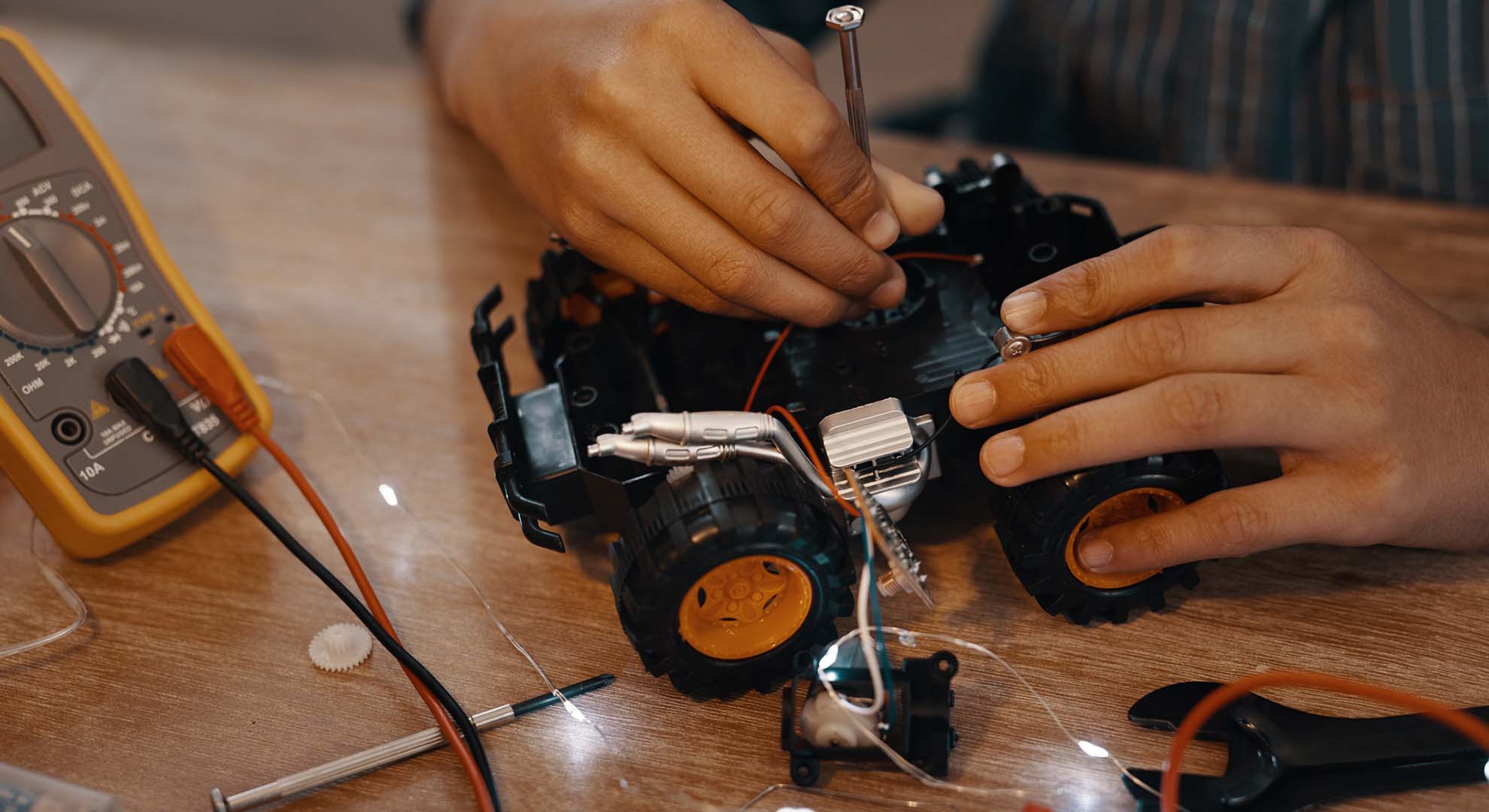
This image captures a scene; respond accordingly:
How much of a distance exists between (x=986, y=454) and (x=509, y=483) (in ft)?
1.06

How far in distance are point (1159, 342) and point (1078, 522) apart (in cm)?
13

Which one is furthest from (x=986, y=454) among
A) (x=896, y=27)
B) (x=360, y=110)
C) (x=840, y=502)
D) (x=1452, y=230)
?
(x=896, y=27)

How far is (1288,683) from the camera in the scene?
66 cm

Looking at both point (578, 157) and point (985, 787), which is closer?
point (985, 787)

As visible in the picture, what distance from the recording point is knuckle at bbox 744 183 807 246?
70 cm

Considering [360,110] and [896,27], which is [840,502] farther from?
[896,27]

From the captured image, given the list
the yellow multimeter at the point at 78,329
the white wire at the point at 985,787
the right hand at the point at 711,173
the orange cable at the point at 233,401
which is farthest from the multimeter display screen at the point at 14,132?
the white wire at the point at 985,787

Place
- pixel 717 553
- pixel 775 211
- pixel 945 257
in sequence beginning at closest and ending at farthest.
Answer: pixel 717 553 < pixel 775 211 < pixel 945 257

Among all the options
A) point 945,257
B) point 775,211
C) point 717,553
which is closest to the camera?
point 717,553

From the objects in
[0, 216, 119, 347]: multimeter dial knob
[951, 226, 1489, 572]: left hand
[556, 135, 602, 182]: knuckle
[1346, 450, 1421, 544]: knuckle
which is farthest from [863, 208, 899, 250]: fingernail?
[0, 216, 119, 347]: multimeter dial knob

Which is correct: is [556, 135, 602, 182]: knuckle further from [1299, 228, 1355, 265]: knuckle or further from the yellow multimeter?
[1299, 228, 1355, 265]: knuckle

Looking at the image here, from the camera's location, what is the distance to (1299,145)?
3.81 ft

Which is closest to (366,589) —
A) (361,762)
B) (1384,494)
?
(361,762)

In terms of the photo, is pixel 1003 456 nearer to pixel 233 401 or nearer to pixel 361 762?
pixel 361 762
